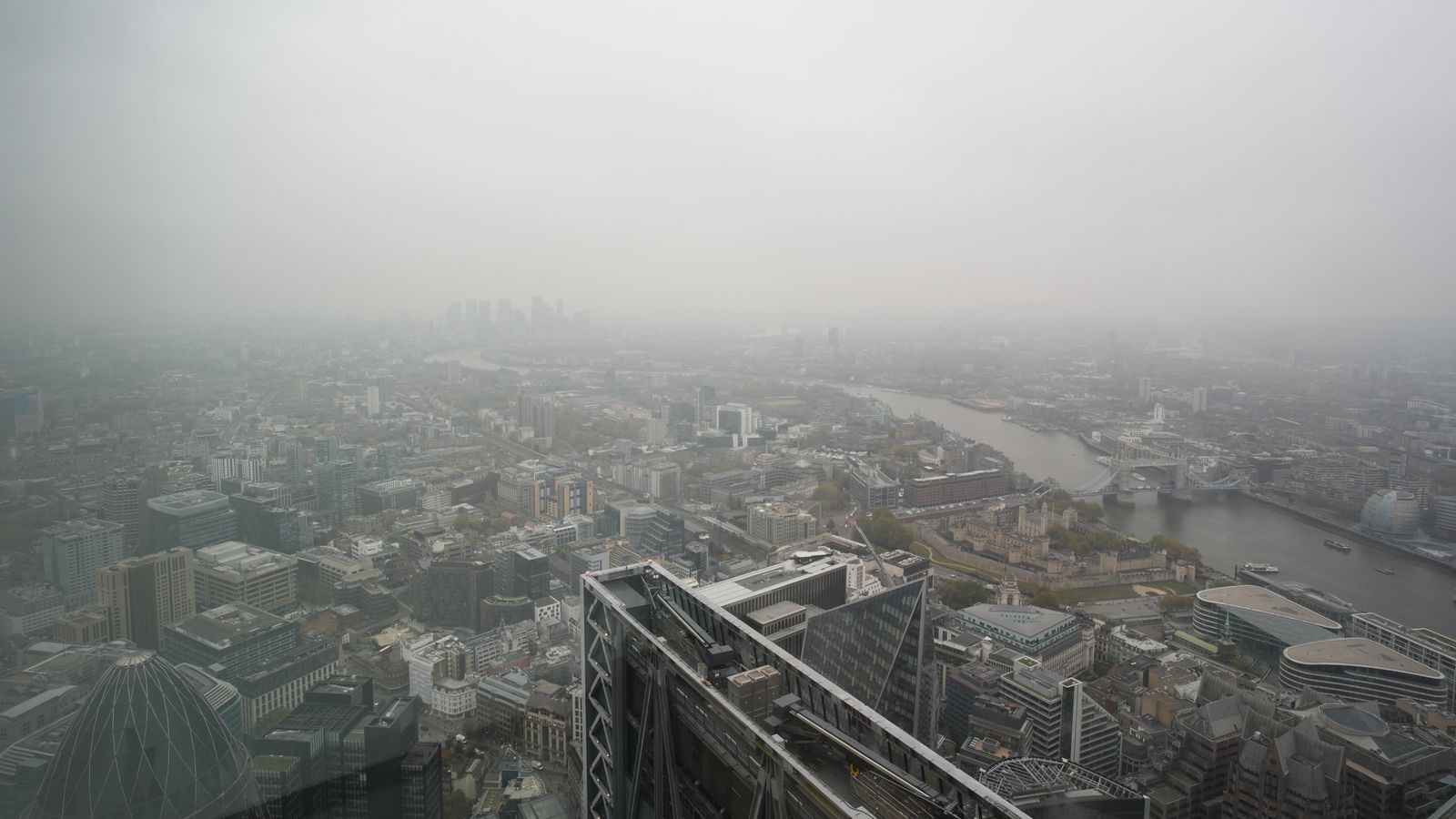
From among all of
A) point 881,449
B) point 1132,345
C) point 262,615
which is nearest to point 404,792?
point 262,615

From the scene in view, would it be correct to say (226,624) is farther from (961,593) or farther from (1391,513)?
(1391,513)

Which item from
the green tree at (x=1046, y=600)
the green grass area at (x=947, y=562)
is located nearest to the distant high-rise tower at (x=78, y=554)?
the green tree at (x=1046, y=600)

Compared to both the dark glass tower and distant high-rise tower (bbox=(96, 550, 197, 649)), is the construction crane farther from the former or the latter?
distant high-rise tower (bbox=(96, 550, 197, 649))

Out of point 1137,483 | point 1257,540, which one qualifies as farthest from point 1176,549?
point 1137,483

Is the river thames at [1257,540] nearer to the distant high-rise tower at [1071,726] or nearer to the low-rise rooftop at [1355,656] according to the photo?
the low-rise rooftop at [1355,656]

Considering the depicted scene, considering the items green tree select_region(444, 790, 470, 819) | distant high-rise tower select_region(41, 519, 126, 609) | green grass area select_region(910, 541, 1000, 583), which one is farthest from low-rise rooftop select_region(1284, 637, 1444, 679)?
distant high-rise tower select_region(41, 519, 126, 609)

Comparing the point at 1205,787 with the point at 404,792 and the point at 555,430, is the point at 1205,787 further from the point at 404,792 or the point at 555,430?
the point at 555,430
